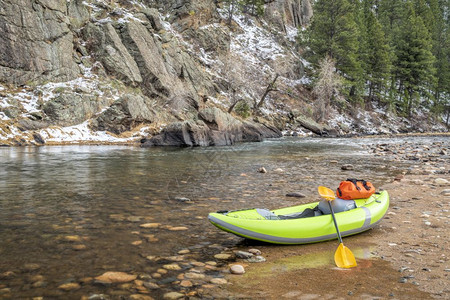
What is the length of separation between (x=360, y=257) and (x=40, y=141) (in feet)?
60.6

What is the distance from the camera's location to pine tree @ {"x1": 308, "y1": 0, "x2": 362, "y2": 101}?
1537 inches

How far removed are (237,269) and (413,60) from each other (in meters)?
53.2

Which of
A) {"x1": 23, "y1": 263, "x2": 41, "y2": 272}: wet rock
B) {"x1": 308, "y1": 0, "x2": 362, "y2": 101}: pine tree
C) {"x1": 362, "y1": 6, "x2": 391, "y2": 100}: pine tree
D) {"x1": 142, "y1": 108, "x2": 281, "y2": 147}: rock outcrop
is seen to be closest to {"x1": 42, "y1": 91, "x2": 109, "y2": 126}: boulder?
{"x1": 142, "y1": 108, "x2": 281, "y2": 147}: rock outcrop

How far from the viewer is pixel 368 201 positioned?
537 cm

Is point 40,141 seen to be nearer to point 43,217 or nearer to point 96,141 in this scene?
point 96,141

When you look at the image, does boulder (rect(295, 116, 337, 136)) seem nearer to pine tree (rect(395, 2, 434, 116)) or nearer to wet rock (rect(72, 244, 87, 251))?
pine tree (rect(395, 2, 434, 116))

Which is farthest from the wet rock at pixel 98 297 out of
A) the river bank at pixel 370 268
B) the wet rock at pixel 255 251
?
the wet rock at pixel 255 251

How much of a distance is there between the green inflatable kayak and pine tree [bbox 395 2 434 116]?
49356 mm

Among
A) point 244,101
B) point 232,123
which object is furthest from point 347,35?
point 232,123

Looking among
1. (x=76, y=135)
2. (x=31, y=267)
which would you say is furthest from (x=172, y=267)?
(x=76, y=135)

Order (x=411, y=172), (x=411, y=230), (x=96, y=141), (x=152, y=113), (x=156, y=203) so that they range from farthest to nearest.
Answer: (x=152, y=113) → (x=96, y=141) → (x=411, y=172) → (x=156, y=203) → (x=411, y=230)

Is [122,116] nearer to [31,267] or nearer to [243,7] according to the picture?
[31,267]

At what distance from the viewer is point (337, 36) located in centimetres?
3959

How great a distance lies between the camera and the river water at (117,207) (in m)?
3.54
